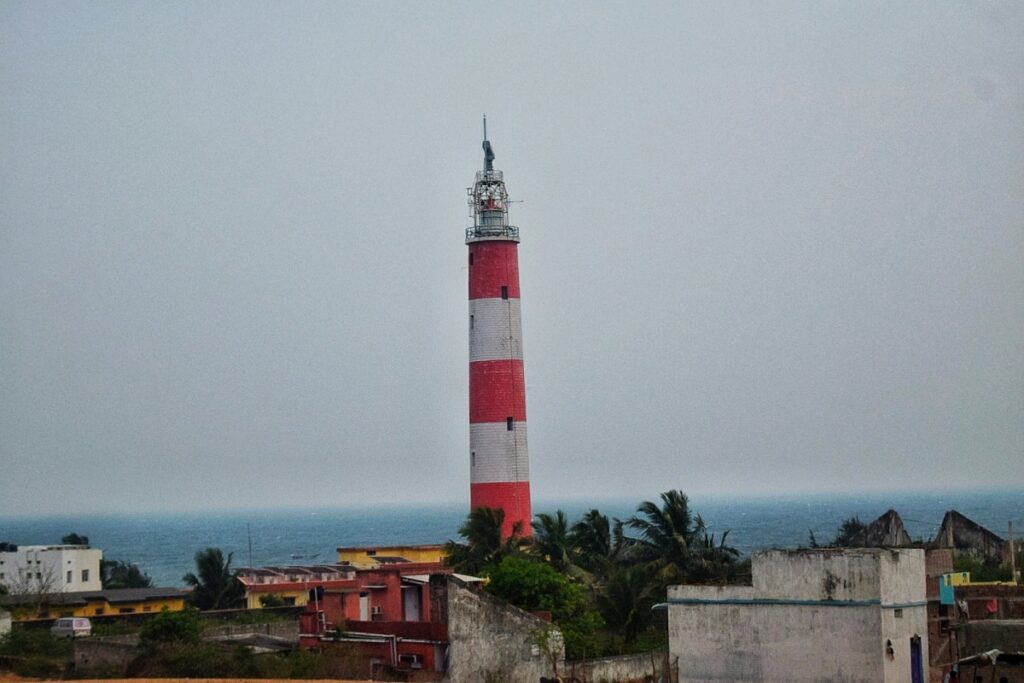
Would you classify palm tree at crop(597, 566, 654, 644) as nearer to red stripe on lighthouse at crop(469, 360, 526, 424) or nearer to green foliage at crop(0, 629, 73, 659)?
red stripe on lighthouse at crop(469, 360, 526, 424)

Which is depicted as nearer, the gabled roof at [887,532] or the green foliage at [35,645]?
the green foliage at [35,645]

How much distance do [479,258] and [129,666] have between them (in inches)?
660

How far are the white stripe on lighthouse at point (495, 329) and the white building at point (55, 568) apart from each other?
2726 centimetres

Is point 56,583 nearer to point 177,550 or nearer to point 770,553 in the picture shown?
point 770,553

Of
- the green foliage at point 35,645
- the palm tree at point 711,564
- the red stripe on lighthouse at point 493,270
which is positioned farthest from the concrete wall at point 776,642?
the red stripe on lighthouse at point 493,270

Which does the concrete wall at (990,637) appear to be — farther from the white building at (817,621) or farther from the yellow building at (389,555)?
the yellow building at (389,555)

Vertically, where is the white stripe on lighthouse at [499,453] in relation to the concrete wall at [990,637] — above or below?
above

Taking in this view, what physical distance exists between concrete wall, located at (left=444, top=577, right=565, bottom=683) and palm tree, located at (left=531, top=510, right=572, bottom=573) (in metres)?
10.3

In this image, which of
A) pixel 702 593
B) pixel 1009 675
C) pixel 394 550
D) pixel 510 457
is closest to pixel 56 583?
pixel 394 550

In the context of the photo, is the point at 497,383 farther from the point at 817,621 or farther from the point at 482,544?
the point at 817,621

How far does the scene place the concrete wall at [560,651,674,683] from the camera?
36094 mm

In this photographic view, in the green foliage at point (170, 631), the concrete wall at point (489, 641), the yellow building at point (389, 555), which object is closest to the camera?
the concrete wall at point (489, 641)

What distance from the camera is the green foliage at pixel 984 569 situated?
5047 centimetres

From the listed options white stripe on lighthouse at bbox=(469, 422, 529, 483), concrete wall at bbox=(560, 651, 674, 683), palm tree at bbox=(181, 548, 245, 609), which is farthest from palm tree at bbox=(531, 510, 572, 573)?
palm tree at bbox=(181, 548, 245, 609)
